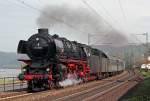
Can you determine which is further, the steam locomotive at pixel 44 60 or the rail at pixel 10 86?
the rail at pixel 10 86

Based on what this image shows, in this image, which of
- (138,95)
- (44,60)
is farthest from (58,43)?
(138,95)

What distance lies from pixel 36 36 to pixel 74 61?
17.1ft

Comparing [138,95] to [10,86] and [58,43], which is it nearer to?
[58,43]

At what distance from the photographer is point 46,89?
100 ft

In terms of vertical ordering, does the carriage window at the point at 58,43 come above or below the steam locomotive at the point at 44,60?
above

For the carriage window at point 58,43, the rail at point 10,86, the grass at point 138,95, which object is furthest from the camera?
the rail at point 10,86

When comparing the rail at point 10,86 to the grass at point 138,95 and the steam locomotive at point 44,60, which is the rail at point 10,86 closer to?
the steam locomotive at point 44,60

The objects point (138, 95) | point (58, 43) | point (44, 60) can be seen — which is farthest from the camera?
point (58, 43)

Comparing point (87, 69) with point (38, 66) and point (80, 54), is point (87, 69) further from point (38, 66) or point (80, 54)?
point (38, 66)

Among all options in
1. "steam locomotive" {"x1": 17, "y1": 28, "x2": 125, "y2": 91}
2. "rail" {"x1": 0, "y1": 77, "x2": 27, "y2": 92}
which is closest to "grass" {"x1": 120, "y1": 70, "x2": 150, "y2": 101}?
"steam locomotive" {"x1": 17, "y1": 28, "x2": 125, "y2": 91}

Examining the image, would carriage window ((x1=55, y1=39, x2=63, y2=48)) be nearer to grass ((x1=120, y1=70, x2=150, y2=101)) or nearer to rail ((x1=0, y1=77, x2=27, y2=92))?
rail ((x1=0, y1=77, x2=27, y2=92))

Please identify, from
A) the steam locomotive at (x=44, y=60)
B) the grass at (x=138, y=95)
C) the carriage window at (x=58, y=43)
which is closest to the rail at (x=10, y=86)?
the steam locomotive at (x=44, y=60)

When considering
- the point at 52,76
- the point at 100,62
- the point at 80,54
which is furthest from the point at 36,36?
the point at 100,62

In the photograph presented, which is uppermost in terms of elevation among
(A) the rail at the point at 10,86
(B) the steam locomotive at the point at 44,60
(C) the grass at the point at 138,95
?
(B) the steam locomotive at the point at 44,60
